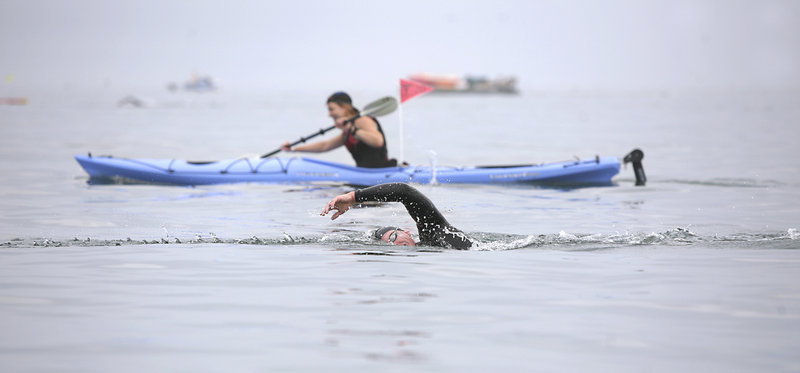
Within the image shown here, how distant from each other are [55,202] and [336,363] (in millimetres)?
9370

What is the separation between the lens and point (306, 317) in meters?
6.35

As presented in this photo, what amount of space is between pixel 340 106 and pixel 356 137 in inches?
21.6

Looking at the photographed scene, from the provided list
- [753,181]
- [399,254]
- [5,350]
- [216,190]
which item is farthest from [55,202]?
[753,181]

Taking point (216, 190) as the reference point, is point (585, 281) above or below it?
below

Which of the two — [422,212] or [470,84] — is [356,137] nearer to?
[422,212]

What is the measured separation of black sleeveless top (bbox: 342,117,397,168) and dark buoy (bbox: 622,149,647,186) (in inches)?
143

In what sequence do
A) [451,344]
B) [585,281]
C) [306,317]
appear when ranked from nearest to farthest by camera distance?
[451,344] < [306,317] < [585,281]

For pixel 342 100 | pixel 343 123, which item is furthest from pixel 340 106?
pixel 343 123

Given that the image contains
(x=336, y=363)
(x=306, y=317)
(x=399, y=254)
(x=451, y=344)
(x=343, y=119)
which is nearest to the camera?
(x=336, y=363)

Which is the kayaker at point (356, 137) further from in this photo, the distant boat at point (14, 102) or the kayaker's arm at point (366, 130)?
the distant boat at point (14, 102)

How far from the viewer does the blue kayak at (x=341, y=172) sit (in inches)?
606

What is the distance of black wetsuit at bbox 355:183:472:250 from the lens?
8086 millimetres

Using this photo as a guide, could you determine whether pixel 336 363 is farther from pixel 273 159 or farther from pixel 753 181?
pixel 753 181

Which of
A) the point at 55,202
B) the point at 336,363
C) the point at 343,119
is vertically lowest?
the point at 336,363
